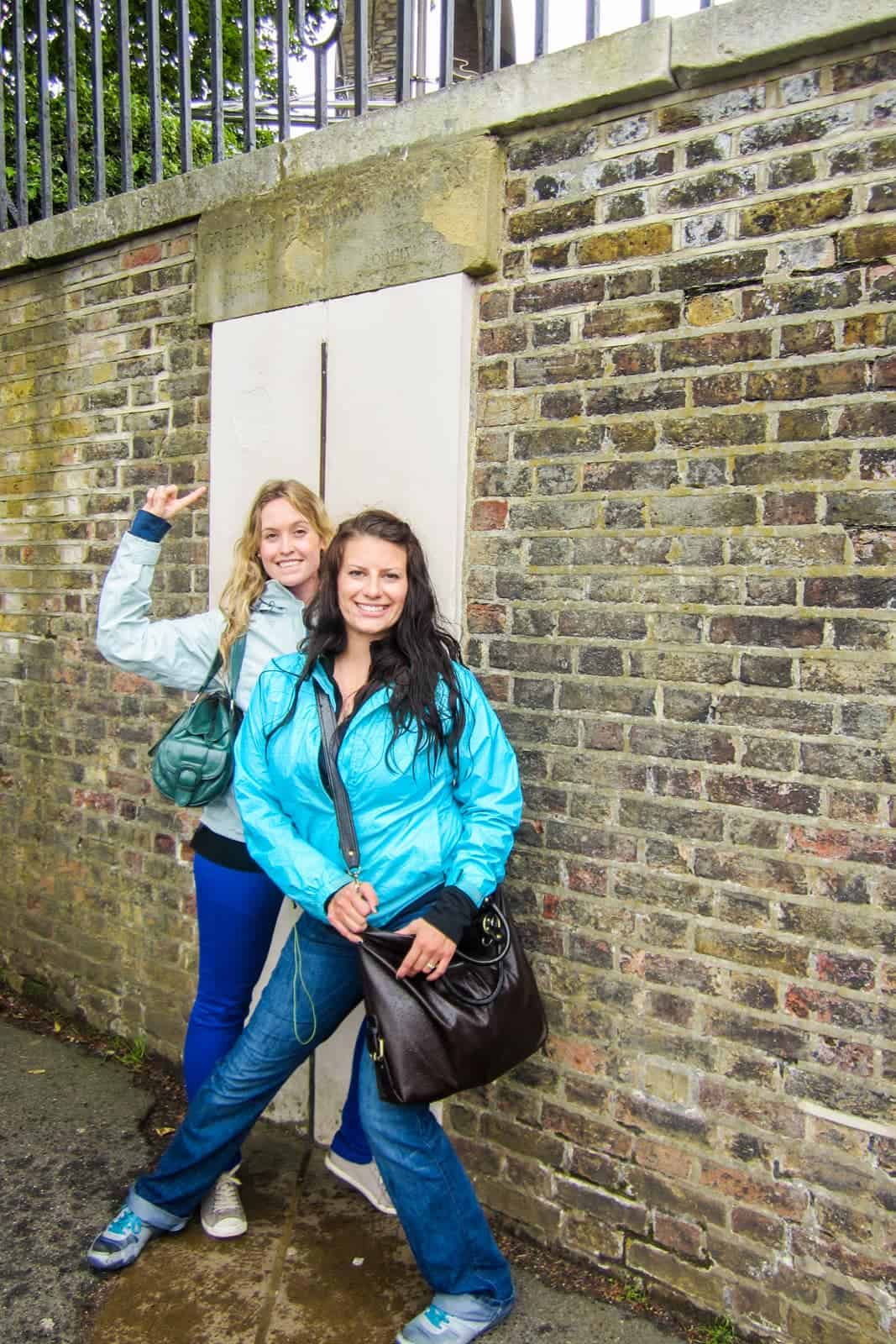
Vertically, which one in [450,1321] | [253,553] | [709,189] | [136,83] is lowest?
[450,1321]

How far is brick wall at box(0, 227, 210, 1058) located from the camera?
13.0 feet

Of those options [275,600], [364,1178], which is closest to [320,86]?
[275,600]

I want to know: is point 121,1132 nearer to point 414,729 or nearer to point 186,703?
point 186,703

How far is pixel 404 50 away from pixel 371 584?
1955 mm

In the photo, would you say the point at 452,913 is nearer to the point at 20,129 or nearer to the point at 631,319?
the point at 631,319

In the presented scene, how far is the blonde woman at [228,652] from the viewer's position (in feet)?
9.84

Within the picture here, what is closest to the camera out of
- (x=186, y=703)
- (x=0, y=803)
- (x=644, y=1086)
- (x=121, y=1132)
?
(x=644, y=1086)

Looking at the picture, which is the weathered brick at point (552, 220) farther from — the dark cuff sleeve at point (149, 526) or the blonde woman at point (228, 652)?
the dark cuff sleeve at point (149, 526)

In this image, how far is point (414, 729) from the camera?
100.0 inches

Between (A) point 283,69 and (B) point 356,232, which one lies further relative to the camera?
(A) point 283,69

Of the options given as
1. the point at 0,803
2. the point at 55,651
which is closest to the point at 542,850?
the point at 55,651

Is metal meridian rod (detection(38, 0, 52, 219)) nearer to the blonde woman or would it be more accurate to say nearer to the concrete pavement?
the blonde woman

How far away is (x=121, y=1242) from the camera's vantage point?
2.88 metres

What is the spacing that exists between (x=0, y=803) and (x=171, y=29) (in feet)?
26.8
